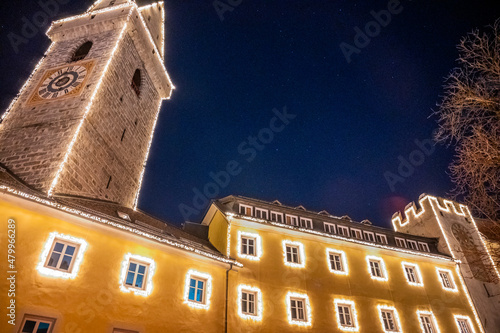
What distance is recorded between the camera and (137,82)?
27297 mm

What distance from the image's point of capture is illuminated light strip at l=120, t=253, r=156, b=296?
569 inches

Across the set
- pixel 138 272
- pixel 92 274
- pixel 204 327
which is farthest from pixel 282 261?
pixel 92 274

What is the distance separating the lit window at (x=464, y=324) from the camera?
74.1 feet

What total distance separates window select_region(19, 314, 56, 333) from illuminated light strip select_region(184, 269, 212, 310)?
5.89 metres

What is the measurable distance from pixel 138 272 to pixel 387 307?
1575cm

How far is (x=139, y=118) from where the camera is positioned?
26.4 metres

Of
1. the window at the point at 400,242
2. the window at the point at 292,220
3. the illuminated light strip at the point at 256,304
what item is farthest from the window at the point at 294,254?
the window at the point at 400,242

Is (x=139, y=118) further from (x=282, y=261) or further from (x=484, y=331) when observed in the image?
(x=484, y=331)

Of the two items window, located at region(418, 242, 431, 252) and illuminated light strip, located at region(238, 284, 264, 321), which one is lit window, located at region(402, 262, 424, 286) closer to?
window, located at region(418, 242, 431, 252)

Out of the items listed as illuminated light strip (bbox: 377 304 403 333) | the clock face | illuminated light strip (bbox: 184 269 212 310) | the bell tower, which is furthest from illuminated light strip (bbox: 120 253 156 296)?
illuminated light strip (bbox: 377 304 403 333)

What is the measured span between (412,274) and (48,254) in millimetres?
23111

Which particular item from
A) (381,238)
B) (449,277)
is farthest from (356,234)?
(449,277)

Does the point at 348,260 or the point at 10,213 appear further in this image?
the point at 348,260

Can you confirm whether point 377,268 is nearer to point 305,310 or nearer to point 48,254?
point 305,310
